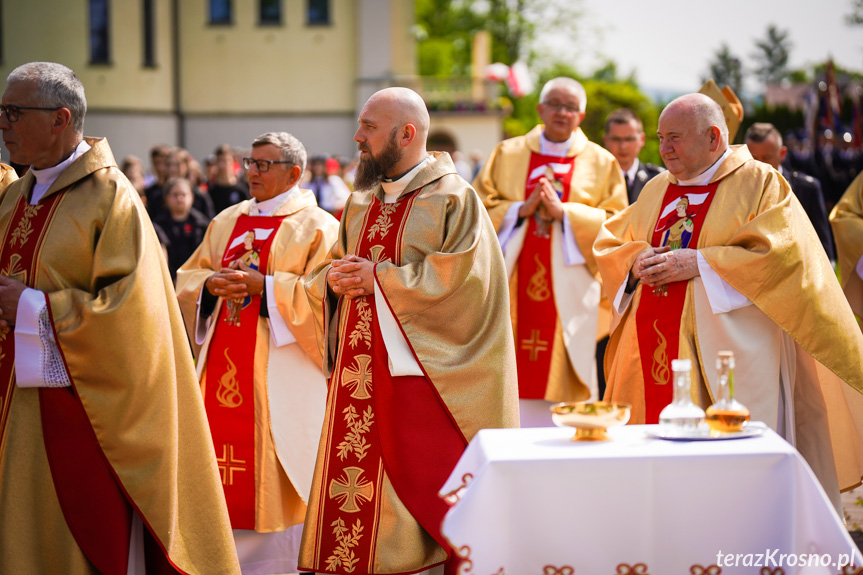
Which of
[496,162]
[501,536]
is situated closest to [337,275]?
[501,536]

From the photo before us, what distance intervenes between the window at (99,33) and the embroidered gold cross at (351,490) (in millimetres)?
27060

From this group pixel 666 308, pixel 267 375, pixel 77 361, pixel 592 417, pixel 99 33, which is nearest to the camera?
pixel 592 417

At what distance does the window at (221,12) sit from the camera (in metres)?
30.8

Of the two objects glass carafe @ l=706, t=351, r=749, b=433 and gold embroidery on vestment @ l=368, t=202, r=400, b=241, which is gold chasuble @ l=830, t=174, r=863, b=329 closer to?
gold embroidery on vestment @ l=368, t=202, r=400, b=241

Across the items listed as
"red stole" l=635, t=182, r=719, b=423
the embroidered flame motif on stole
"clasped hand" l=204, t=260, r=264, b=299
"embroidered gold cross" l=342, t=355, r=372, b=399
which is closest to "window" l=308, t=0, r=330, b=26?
"clasped hand" l=204, t=260, r=264, b=299

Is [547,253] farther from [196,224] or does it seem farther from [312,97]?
[312,97]

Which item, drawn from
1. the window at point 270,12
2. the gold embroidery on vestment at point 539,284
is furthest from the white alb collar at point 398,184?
the window at point 270,12

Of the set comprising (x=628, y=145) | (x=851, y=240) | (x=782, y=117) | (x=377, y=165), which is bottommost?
(x=851, y=240)

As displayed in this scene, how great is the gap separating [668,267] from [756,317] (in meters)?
0.48

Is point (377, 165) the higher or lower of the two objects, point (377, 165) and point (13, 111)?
the lower

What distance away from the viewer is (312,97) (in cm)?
3111

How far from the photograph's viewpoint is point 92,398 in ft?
12.7

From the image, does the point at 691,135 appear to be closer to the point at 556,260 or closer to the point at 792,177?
the point at 556,260

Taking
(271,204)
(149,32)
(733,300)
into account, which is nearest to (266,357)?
(271,204)
